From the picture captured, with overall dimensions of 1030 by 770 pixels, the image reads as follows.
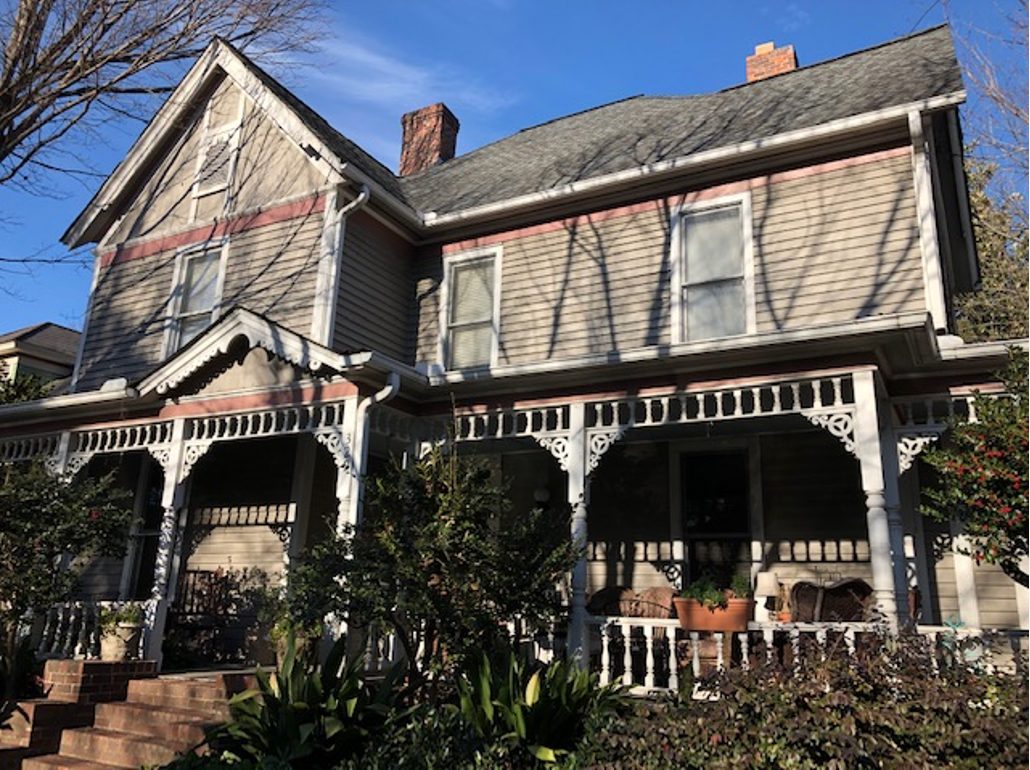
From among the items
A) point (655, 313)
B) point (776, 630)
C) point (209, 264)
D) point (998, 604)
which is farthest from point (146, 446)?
point (998, 604)

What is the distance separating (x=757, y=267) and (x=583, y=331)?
224 cm

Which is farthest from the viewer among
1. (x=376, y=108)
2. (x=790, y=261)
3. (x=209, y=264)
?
(x=376, y=108)

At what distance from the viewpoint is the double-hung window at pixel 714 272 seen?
9469 mm

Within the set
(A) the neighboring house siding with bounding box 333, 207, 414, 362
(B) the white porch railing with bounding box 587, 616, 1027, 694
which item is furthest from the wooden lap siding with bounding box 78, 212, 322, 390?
(B) the white porch railing with bounding box 587, 616, 1027, 694

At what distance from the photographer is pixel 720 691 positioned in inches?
181

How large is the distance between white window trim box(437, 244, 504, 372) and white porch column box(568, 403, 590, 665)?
2.84 meters

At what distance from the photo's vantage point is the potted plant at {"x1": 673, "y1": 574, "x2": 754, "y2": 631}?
6840mm

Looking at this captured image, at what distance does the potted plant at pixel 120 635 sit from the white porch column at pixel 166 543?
→ 0.34 meters

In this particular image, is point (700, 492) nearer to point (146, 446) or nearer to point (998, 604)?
point (998, 604)

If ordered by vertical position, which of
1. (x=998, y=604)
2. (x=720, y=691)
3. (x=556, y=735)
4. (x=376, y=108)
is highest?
(x=376, y=108)

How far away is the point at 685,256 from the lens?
9.93 m

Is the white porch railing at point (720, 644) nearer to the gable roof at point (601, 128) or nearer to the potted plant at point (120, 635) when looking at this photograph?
the potted plant at point (120, 635)

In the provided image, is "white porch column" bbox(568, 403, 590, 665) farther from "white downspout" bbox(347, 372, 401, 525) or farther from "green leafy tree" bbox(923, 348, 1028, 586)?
"green leafy tree" bbox(923, 348, 1028, 586)

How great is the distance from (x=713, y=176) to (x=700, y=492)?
387cm
